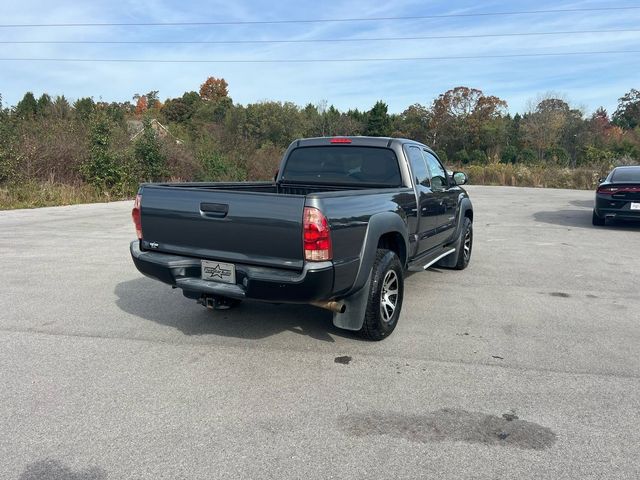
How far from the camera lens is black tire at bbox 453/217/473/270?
7.54 m

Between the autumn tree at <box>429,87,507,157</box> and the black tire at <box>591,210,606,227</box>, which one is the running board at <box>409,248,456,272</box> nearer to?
the black tire at <box>591,210,606,227</box>

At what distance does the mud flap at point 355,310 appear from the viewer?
4273mm

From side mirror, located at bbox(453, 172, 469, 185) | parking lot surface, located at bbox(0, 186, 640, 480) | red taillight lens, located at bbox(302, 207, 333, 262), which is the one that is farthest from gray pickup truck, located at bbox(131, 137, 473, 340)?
side mirror, located at bbox(453, 172, 469, 185)

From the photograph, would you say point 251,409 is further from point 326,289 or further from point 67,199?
point 67,199

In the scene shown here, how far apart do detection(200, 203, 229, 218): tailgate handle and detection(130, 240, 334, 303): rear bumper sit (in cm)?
41

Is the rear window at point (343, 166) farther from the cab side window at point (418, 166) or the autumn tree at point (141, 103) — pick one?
the autumn tree at point (141, 103)

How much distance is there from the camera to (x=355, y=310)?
169 inches

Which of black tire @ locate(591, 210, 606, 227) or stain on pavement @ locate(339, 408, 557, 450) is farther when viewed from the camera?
black tire @ locate(591, 210, 606, 227)

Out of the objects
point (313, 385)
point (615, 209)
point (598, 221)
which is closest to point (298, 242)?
point (313, 385)

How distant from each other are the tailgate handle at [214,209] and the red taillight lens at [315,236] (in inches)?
27.8

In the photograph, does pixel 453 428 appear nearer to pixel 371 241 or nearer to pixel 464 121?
pixel 371 241

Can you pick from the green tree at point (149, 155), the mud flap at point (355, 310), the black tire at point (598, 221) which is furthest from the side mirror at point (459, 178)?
the green tree at point (149, 155)

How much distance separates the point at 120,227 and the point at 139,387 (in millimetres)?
9055

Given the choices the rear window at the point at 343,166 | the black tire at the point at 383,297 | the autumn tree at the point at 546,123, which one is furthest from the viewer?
the autumn tree at the point at 546,123
